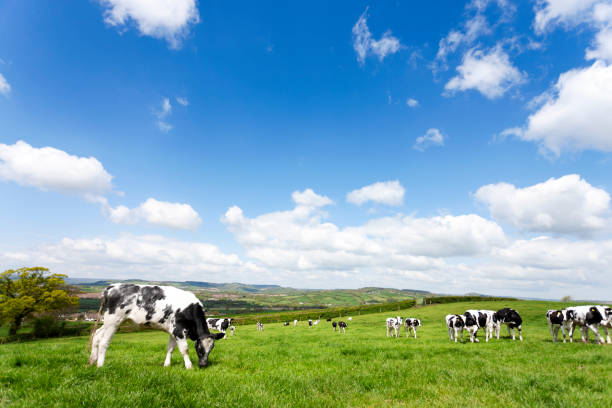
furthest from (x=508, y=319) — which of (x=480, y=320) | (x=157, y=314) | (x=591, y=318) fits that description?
(x=157, y=314)

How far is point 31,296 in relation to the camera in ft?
140

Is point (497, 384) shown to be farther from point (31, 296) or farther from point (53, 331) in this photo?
point (53, 331)

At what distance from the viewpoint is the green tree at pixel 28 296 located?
133ft

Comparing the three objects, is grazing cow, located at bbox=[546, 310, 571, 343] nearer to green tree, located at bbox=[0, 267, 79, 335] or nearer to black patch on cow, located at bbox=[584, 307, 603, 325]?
black patch on cow, located at bbox=[584, 307, 603, 325]

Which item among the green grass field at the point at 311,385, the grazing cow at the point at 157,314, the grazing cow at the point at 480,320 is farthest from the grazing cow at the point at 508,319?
the grazing cow at the point at 157,314

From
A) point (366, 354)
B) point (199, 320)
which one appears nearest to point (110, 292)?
point (199, 320)

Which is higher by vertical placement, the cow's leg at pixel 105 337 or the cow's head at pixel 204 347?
the cow's leg at pixel 105 337

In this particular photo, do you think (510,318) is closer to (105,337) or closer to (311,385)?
(311,385)

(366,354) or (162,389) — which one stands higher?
(162,389)

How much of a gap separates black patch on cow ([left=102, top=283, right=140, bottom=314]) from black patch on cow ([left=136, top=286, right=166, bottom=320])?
0.25 m

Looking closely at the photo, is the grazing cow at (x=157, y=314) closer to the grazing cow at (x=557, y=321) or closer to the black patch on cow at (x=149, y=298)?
the black patch on cow at (x=149, y=298)

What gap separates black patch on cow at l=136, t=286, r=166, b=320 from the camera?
881 centimetres

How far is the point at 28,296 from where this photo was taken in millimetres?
42062

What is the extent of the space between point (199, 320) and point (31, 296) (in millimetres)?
51569
